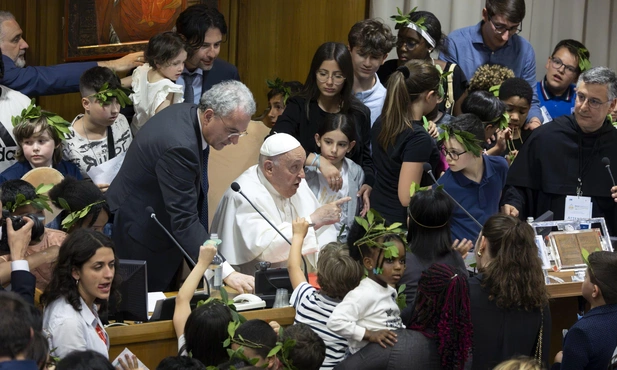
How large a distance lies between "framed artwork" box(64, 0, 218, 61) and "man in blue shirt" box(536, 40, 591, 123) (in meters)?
2.63

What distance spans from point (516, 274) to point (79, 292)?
5.49 feet

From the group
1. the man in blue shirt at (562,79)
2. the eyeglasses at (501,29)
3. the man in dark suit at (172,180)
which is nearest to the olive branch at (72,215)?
the man in dark suit at (172,180)

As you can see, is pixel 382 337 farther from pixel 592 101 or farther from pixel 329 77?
A: pixel 592 101

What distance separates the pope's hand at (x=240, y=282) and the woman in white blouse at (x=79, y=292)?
85 centimetres

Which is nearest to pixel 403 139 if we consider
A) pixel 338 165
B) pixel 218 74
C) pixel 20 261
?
pixel 338 165

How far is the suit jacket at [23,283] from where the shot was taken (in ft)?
12.1

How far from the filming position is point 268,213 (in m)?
5.33

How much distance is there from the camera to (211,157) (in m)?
6.04

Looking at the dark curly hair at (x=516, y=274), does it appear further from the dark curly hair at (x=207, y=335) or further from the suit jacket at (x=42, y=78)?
the suit jacket at (x=42, y=78)

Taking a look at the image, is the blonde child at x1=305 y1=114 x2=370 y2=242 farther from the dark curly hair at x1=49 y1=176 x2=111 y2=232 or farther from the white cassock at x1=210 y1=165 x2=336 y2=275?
the dark curly hair at x1=49 y1=176 x2=111 y2=232

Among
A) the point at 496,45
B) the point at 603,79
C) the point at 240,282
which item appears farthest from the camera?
the point at 496,45

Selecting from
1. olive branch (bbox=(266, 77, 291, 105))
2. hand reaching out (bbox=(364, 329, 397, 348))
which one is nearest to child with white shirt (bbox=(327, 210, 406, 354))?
hand reaching out (bbox=(364, 329, 397, 348))

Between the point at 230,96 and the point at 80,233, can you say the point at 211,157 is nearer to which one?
the point at 230,96

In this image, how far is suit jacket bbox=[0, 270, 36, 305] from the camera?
368 cm
